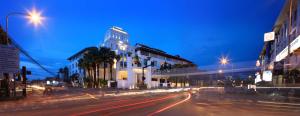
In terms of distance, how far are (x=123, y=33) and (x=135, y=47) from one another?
11.7 m

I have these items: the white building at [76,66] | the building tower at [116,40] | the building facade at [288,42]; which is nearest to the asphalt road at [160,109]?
the building facade at [288,42]

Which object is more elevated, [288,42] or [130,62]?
[288,42]

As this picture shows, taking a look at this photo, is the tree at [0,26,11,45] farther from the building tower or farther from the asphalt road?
the building tower

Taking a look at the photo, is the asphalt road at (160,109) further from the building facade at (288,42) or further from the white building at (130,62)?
the white building at (130,62)

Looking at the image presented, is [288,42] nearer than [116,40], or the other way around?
[288,42]

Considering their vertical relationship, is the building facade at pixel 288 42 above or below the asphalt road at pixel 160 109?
above

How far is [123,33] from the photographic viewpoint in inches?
4043

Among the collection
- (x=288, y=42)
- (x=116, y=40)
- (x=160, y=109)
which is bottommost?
(x=160, y=109)

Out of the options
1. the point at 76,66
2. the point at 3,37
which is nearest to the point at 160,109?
the point at 3,37

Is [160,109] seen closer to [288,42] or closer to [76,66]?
[288,42]

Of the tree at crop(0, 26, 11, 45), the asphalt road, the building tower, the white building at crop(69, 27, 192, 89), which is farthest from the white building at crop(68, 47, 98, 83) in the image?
the asphalt road

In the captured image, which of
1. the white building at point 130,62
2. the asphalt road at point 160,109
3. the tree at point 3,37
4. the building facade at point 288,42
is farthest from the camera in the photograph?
the white building at point 130,62

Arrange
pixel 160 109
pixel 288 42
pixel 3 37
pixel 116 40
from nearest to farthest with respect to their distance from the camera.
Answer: pixel 160 109 → pixel 288 42 → pixel 3 37 → pixel 116 40

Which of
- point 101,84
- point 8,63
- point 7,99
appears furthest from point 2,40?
point 101,84
